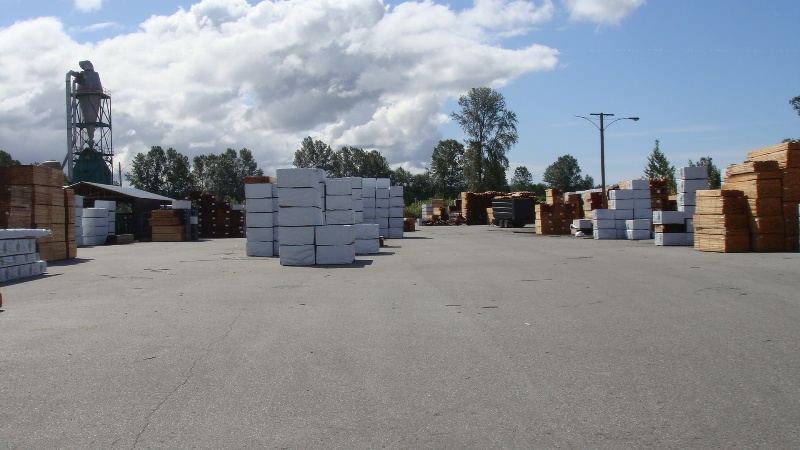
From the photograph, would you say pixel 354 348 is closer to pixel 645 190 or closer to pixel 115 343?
pixel 115 343

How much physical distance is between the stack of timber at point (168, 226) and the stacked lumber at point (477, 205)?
33545 millimetres

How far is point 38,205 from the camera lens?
66.6 ft

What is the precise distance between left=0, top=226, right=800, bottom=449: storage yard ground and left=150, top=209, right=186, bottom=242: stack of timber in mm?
24440

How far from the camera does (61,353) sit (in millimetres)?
7137

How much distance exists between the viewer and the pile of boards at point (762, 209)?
2033cm

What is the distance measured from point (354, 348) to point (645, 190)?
27.4 metres

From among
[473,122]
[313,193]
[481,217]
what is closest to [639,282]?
[313,193]

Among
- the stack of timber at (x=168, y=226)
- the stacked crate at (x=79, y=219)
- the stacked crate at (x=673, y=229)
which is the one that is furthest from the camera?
the stack of timber at (x=168, y=226)

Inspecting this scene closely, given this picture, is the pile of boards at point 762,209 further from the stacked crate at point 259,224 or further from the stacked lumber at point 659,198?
the stacked crate at point 259,224

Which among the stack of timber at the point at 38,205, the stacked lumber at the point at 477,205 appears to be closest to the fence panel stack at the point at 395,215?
the stack of timber at the point at 38,205

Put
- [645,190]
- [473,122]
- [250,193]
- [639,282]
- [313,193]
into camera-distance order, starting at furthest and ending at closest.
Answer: [473,122], [645,190], [250,193], [313,193], [639,282]

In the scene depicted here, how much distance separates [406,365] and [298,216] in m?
12.8

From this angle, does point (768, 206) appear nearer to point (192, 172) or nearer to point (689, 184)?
point (689, 184)

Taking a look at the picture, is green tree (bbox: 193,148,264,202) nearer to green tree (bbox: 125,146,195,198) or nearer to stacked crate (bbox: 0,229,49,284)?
green tree (bbox: 125,146,195,198)
